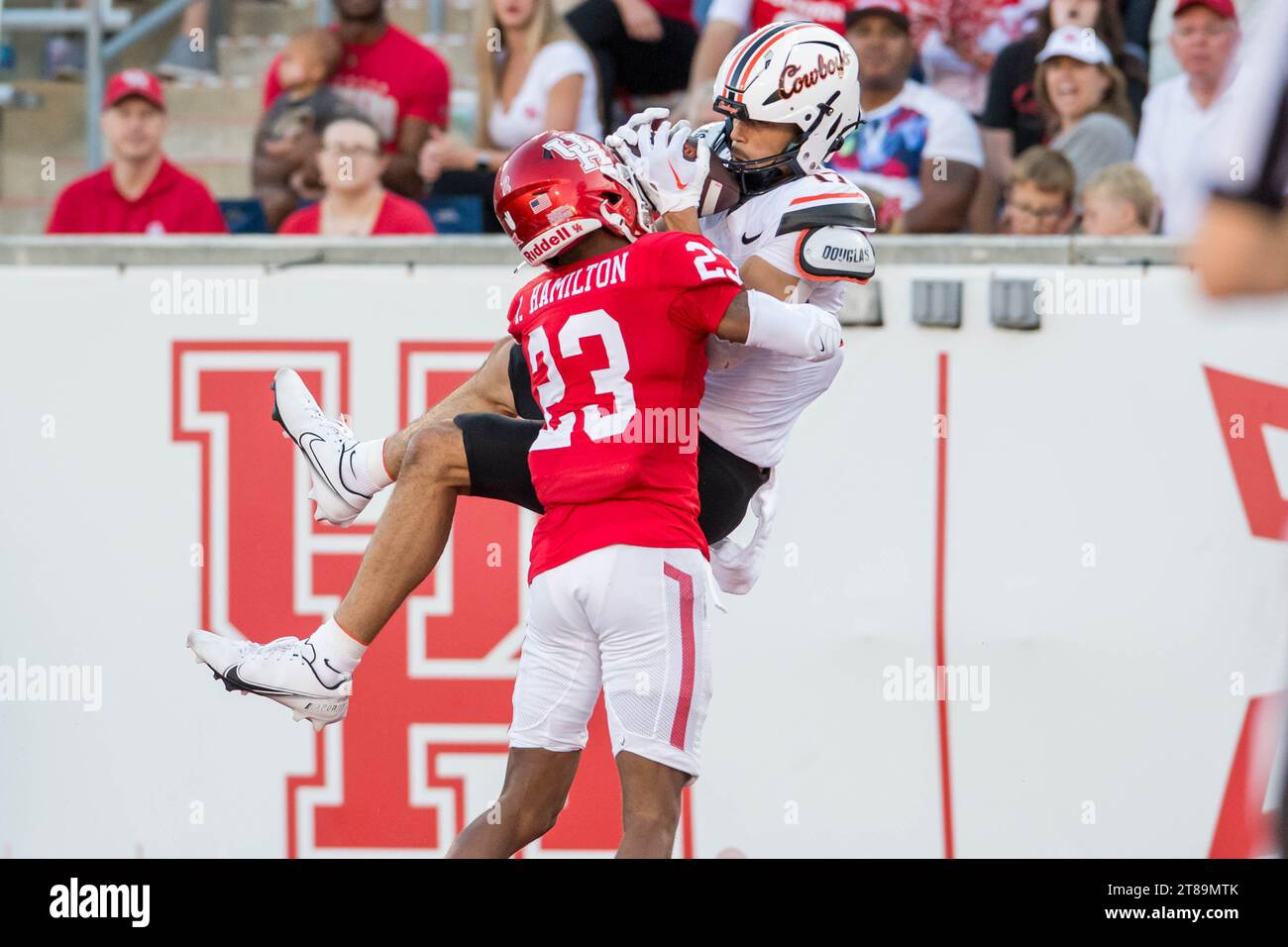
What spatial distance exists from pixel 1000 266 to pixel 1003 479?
736mm

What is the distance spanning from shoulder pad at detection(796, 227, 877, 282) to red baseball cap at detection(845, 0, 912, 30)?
3074 mm

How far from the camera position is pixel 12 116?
1031 cm

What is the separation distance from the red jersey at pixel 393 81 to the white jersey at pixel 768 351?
3.25 m

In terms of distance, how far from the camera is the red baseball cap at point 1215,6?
7645 mm

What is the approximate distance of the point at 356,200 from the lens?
7.55 meters

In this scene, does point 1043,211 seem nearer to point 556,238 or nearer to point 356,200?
point 356,200

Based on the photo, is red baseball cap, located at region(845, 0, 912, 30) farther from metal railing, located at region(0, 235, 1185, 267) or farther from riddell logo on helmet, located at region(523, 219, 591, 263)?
riddell logo on helmet, located at region(523, 219, 591, 263)

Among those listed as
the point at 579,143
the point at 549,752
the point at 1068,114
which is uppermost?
the point at 1068,114

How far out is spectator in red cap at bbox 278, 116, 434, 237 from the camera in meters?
7.51

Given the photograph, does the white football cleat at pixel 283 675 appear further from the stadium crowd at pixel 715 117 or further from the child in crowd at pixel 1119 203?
the child in crowd at pixel 1119 203

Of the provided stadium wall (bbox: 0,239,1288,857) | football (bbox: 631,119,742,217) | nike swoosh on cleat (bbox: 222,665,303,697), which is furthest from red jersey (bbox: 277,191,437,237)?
nike swoosh on cleat (bbox: 222,665,303,697)

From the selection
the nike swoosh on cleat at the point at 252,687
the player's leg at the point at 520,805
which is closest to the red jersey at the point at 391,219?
the nike swoosh on cleat at the point at 252,687

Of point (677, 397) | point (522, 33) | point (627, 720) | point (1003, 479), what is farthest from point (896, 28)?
point (627, 720)

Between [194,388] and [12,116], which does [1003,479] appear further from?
[12,116]
